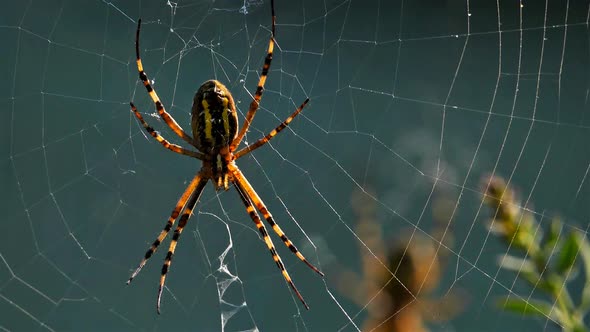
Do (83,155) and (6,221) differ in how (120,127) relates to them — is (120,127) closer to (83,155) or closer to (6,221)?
(83,155)

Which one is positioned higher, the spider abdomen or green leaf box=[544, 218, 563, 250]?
the spider abdomen

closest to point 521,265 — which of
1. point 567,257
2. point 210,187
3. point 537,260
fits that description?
point 537,260

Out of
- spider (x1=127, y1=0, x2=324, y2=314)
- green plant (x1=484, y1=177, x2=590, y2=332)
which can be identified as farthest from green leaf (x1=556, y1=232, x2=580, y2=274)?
spider (x1=127, y1=0, x2=324, y2=314)

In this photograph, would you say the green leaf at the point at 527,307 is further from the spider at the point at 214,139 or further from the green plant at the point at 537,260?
the spider at the point at 214,139

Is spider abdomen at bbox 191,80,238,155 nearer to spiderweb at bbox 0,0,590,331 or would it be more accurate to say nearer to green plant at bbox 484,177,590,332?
green plant at bbox 484,177,590,332

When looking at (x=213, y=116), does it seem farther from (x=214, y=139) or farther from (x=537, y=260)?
(x=537, y=260)
